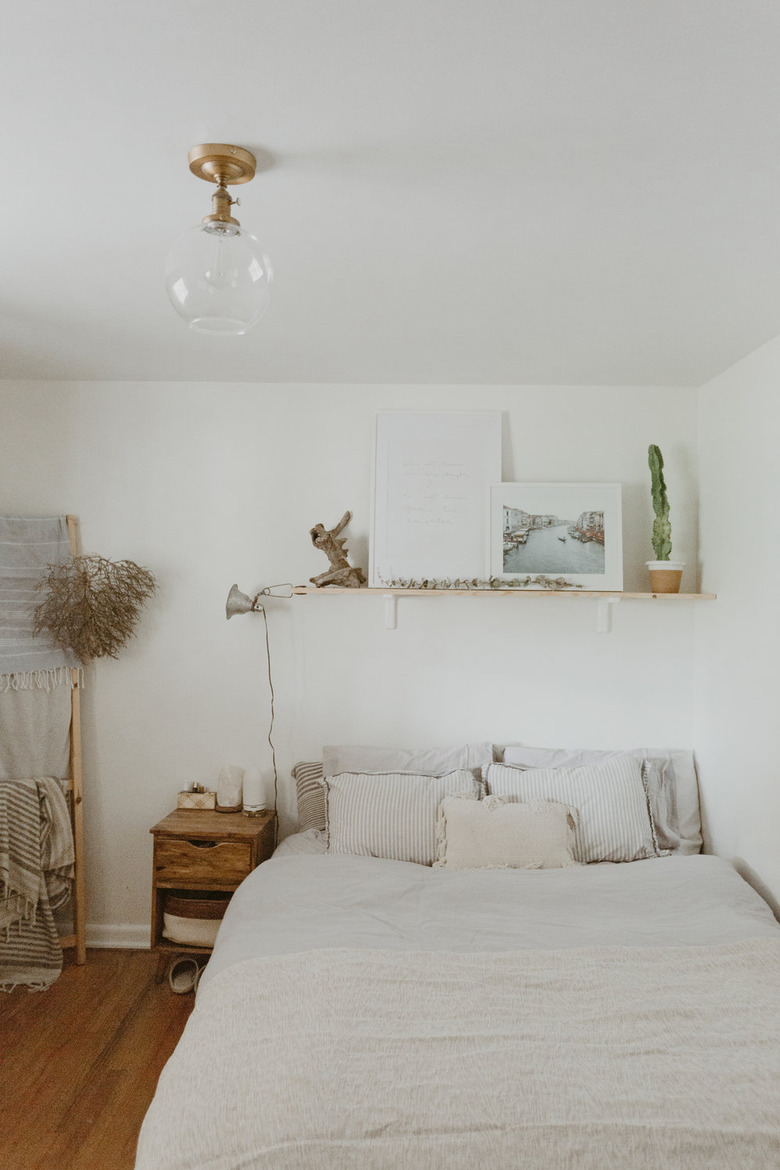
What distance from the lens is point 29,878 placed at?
3.34m

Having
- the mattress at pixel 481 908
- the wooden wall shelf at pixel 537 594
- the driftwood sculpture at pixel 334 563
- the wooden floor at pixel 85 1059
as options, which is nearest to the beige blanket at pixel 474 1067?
the mattress at pixel 481 908

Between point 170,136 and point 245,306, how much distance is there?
0.35m

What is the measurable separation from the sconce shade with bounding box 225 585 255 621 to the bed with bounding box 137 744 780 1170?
1178 mm

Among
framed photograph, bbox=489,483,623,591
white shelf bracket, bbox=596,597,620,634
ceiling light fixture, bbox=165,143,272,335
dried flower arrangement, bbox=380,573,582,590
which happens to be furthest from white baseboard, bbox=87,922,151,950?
ceiling light fixture, bbox=165,143,272,335

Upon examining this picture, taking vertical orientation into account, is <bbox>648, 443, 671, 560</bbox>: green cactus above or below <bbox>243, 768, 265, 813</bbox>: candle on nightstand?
above

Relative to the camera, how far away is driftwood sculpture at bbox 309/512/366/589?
11.3 ft

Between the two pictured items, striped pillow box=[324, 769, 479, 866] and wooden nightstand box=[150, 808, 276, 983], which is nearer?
striped pillow box=[324, 769, 479, 866]

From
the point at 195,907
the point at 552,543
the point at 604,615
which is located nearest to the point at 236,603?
the point at 195,907

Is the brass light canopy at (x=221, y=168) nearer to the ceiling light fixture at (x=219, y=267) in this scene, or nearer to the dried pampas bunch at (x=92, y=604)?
the ceiling light fixture at (x=219, y=267)

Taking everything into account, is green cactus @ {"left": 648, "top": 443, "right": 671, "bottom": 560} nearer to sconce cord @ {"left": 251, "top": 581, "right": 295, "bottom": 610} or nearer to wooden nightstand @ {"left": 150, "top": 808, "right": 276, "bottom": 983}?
sconce cord @ {"left": 251, "top": 581, "right": 295, "bottom": 610}

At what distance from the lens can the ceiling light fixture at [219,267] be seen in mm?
1595

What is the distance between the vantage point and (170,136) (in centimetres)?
162

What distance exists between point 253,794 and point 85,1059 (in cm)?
111

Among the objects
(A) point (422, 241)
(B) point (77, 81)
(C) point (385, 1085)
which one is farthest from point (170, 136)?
(C) point (385, 1085)
